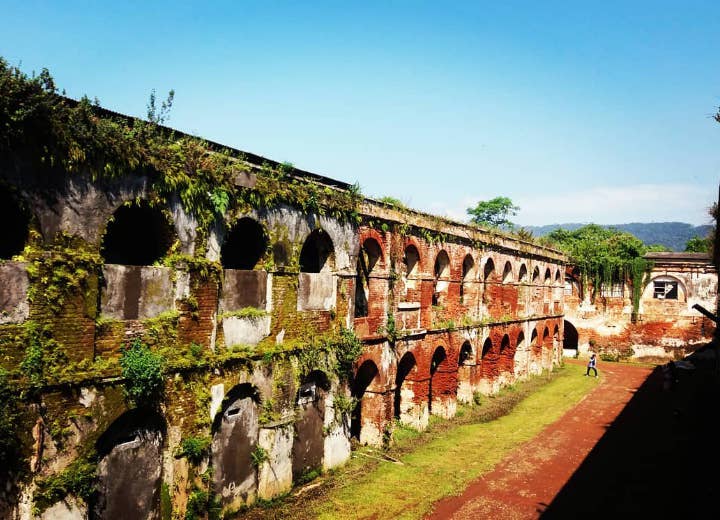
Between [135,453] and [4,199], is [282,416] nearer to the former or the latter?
[135,453]

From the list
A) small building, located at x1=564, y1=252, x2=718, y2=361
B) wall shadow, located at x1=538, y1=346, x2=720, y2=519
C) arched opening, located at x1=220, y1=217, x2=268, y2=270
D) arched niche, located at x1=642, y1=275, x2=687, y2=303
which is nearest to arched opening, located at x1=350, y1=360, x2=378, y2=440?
arched opening, located at x1=220, y1=217, x2=268, y2=270

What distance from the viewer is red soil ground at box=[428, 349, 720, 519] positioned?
11.9 meters

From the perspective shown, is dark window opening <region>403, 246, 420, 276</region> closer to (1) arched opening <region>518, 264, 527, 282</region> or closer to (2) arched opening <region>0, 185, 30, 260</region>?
(1) arched opening <region>518, 264, 527, 282</region>

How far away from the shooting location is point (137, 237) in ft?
31.6

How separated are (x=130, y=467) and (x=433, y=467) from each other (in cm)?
792

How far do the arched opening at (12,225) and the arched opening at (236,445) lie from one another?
176 inches

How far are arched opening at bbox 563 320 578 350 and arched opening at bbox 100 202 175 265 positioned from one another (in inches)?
1273

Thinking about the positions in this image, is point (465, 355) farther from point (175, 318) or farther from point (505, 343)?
point (175, 318)

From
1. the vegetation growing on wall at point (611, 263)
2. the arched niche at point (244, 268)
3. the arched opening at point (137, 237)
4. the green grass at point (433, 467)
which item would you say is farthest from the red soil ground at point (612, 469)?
the vegetation growing on wall at point (611, 263)

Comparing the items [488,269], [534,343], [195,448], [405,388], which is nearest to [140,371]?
[195,448]

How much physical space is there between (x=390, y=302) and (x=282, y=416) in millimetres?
5128

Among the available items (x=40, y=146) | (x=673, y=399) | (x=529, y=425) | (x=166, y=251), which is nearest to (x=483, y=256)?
(x=529, y=425)

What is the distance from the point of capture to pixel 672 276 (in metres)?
33.5

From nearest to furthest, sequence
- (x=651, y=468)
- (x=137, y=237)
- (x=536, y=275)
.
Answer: (x=137, y=237), (x=651, y=468), (x=536, y=275)
